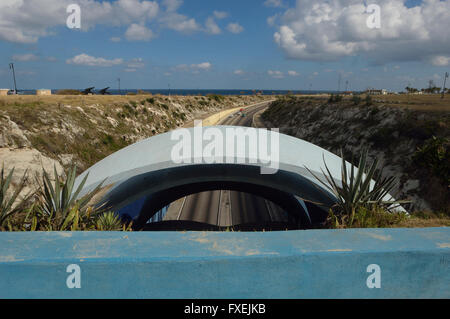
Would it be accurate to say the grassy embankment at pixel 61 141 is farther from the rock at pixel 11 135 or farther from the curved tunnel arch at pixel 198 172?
the curved tunnel arch at pixel 198 172

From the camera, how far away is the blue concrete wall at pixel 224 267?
3146 millimetres

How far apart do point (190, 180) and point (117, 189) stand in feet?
9.63

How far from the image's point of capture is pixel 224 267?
3197mm

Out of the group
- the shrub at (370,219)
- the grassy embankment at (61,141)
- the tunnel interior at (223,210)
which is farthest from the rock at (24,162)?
the shrub at (370,219)

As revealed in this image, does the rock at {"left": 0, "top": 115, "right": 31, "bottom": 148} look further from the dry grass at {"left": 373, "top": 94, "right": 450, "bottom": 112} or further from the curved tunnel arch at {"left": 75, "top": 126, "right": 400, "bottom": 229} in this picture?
the dry grass at {"left": 373, "top": 94, "right": 450, "bottom": 112}

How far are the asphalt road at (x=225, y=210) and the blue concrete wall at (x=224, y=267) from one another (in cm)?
2155

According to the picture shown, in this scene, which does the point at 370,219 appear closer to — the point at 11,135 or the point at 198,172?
the point at 198,172

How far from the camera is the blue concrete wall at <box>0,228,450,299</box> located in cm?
315

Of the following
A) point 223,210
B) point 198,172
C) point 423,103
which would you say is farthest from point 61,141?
point 423,103

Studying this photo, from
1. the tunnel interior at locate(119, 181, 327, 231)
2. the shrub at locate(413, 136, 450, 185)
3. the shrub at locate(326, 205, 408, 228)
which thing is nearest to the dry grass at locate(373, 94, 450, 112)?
the shrub at locate(413, 136, 450, 185)

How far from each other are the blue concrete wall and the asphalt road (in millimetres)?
21550

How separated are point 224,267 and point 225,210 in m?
26.4

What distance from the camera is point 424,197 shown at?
21.7 metres
